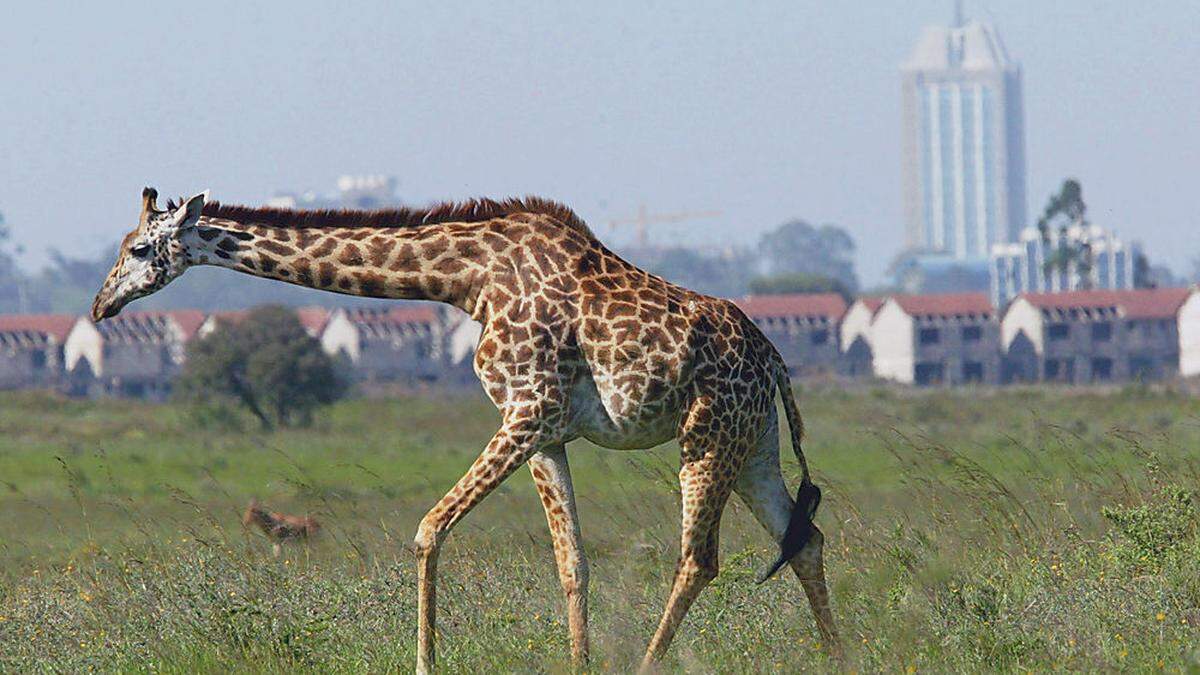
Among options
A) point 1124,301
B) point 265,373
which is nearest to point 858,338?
point 1124,301

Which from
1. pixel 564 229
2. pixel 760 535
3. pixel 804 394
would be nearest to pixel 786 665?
pixel 564 229

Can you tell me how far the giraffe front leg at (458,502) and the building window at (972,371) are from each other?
11546 centimetres

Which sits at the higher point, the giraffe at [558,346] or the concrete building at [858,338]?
the giraffe at [558,346]

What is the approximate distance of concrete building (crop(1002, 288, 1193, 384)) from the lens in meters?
121

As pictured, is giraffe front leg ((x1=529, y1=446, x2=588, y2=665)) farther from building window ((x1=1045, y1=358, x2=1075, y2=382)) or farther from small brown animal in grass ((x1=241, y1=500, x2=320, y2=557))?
building window ((x1=1045, y1=358, x2=1075, y2=382))

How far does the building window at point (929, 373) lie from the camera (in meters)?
121

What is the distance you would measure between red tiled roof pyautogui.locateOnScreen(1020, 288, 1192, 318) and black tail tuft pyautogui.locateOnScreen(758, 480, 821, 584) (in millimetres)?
114904

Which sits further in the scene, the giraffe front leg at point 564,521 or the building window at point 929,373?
the building window at point 929,373

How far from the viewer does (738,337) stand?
1016 centimetres

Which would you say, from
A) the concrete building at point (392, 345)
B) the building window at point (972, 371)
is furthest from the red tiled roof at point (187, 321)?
the building window at point (972, 371)

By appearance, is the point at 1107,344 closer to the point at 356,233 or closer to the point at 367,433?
the point at 367,433

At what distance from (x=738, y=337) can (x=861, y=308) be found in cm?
12103

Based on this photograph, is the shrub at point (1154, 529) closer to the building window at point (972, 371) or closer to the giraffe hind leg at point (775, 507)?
the giraffe hind leg at point (775, 507)

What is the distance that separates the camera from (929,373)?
122875 mm
